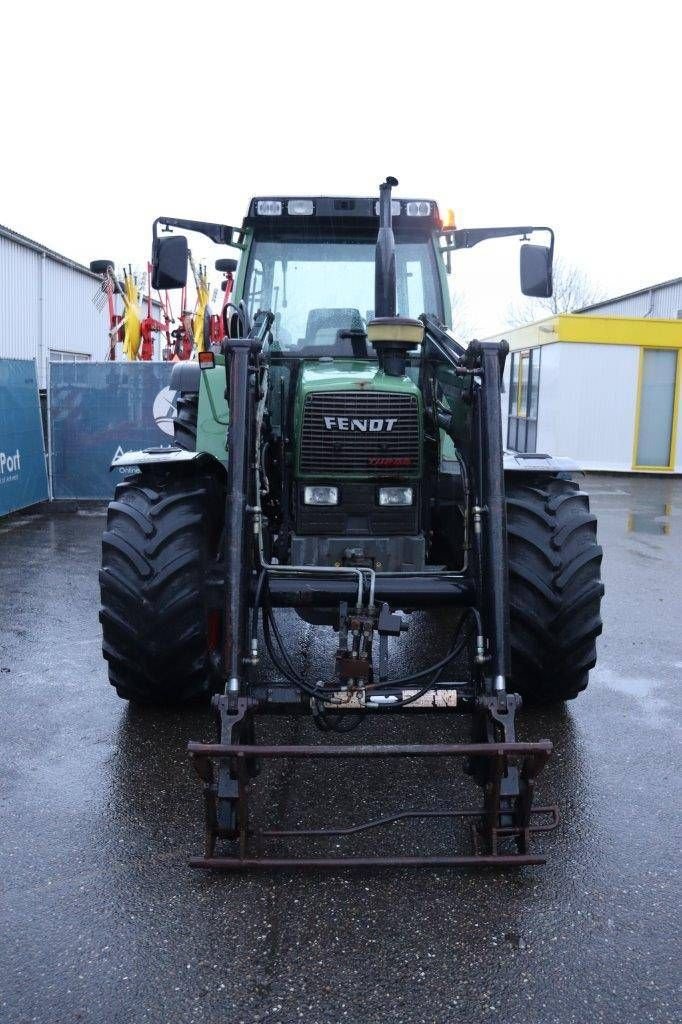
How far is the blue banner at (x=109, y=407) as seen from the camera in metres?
12.2

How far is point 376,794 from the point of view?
398 centimetres

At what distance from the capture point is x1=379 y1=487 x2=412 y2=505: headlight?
4543mm

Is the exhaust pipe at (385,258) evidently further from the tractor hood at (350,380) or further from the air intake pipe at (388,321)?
the tractor hood at (350,380)

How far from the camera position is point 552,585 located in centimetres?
436

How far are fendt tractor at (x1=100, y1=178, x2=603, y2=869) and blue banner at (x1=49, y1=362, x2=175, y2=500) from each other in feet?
23.0

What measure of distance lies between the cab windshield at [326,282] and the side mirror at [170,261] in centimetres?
46

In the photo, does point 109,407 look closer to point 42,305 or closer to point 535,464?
point 535,464

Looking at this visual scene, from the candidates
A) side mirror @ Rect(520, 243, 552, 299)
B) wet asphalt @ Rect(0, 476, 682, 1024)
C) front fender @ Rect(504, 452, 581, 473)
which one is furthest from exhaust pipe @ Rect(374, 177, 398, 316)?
wet asphalt @ Rect(0, 476, 682, 1024)

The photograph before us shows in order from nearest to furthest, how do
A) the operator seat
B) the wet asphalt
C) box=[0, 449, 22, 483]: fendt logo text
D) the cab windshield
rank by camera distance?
the wet asphalt
the operator seat
the cab windshield
box=[0, 449, 22, 483]: fendt logo text

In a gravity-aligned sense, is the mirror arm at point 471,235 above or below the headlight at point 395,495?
above

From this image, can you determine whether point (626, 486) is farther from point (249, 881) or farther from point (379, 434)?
point (249, 881)

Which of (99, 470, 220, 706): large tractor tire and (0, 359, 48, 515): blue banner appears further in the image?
(0, 359, 48, 515): blue banner

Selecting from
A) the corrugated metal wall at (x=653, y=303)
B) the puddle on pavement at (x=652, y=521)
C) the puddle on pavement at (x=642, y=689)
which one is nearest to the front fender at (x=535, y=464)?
the puddle on pavement at (x=642, y=689)

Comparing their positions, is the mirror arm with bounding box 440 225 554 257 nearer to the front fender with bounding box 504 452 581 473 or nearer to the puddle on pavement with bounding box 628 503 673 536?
the front fender with bounding box 504 452 581 473
